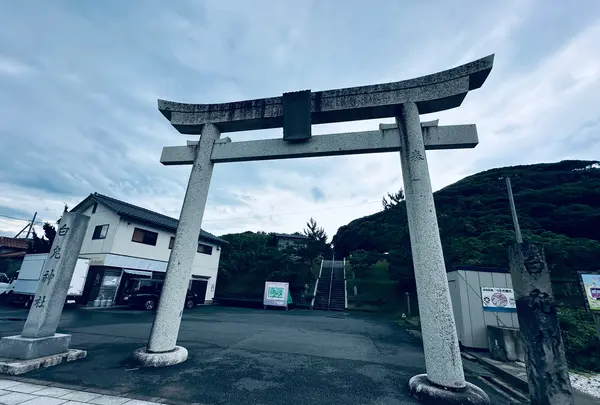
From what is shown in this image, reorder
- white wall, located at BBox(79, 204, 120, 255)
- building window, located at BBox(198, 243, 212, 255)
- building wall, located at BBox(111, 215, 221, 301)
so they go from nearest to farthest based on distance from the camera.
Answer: white wall, located at BBox(79, 204, 120, 255) < building wall, located at BBox(111, 215, 221, 301) < building window, located at BBox(198, 243, 212, 255)

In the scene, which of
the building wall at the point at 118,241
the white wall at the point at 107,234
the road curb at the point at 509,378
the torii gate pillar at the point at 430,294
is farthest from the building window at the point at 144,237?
the road curb at the point at 509,378

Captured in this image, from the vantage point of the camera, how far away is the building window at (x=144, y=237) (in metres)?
19.4

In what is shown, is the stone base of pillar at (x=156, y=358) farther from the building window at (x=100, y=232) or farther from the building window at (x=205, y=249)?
the building window at (x=205, y=249)

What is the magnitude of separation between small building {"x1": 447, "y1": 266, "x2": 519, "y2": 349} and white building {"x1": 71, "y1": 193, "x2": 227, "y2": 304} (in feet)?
65.6

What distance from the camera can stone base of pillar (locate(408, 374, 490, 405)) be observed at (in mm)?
3902

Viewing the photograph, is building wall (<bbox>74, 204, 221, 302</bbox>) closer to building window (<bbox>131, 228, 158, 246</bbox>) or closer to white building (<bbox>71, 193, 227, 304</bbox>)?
white building (<bbox>71, 193, 227, 304</bbox>)

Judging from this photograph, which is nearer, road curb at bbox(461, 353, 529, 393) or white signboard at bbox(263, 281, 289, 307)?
road curb at bbox(461, 353, 529, 393)

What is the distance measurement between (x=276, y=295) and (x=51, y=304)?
16.7 meters

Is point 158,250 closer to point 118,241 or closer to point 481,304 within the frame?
point 118,241

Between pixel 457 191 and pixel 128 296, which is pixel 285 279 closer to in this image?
pixel 128 296

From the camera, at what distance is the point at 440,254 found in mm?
4719

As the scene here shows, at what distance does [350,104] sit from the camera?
615 cm

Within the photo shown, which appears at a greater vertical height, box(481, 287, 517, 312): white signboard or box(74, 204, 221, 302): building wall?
box(74, 204, 221, 302): building wall

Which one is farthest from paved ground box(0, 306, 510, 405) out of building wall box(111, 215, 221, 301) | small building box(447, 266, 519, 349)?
building wall box(111, 215, 221, 301)
